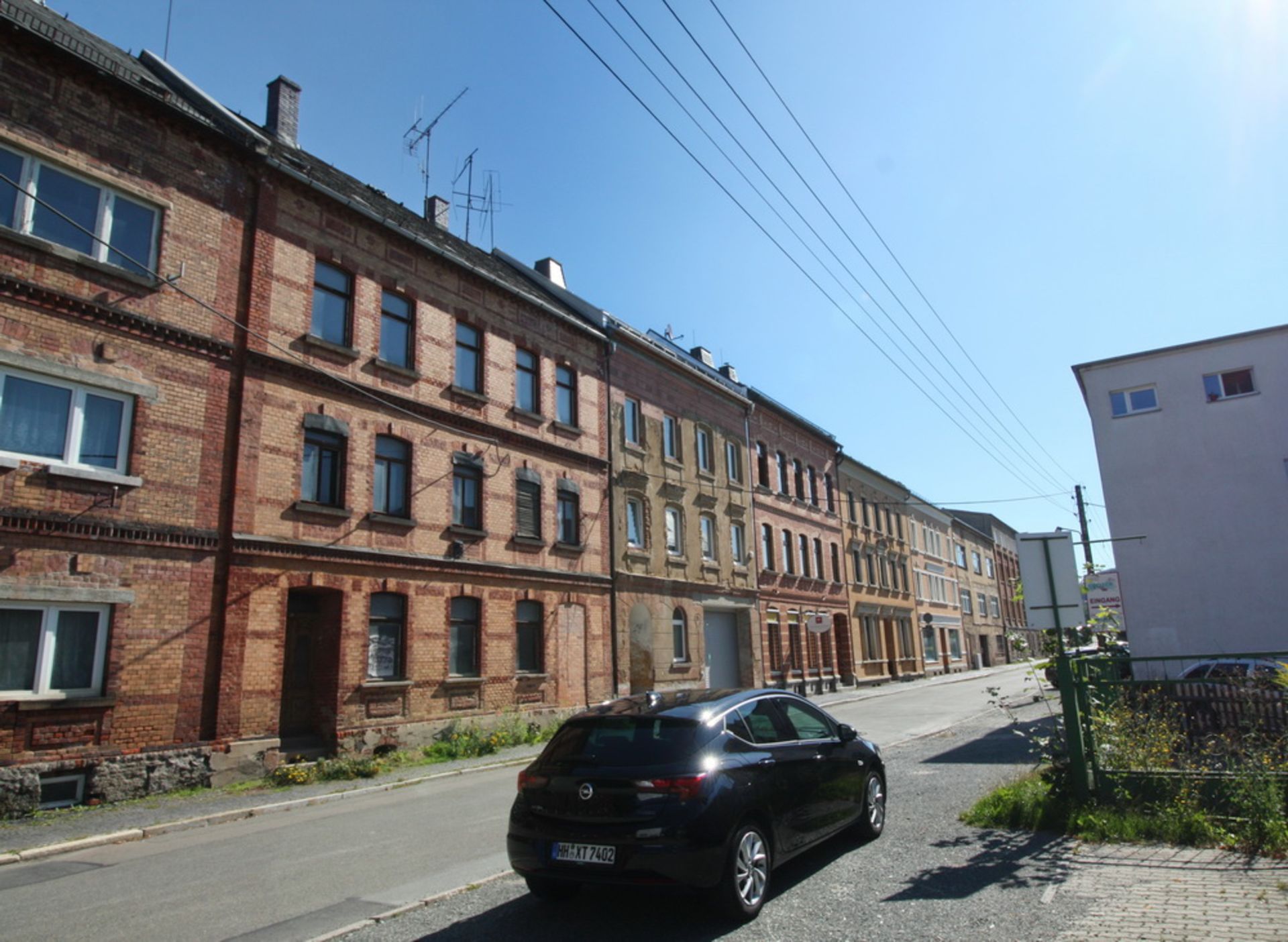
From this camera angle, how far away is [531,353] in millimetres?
21609

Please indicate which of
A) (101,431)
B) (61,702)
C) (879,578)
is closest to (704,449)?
(879,578)

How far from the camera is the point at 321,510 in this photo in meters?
15.3

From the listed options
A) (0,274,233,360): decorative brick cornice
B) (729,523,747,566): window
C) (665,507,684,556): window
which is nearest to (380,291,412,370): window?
(0,274,233,360): decorative brick cornice

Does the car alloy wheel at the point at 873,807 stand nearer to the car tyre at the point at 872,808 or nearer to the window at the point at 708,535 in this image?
the car tyre at the point at 872,808

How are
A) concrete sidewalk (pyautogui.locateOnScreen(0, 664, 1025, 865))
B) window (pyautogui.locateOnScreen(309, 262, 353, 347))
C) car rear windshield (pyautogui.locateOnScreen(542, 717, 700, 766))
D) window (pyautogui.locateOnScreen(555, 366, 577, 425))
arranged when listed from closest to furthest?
car rear windshield (pyautogui.locateOnScreen(542, 717, 700, 766)) < concrete sidewalk (pyautogui.locateOnScreen(0, 664, 1025, 865)) < window (pyautogui.locateOnScreen(309, 262, 353, 347)) < window (pyautogui.locateOnScreen(555, 366, 577, 425))

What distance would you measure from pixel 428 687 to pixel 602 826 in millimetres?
12293

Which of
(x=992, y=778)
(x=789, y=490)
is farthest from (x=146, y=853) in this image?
(x=789, y=490)

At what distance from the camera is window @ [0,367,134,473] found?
11.6m

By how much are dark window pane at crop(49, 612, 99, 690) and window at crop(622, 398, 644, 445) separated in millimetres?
15020

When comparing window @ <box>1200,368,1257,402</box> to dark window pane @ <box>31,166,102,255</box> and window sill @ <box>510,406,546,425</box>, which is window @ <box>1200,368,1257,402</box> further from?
dark window pane @ <box>31,166,102,255</box>

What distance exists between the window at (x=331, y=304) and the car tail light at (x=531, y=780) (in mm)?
12440

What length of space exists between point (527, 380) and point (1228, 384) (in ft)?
56.8

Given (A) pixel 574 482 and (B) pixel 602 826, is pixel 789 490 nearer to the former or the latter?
(A) pixel 574 482

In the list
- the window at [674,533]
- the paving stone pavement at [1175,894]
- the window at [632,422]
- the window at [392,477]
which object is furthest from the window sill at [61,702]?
the window at [674,533]
